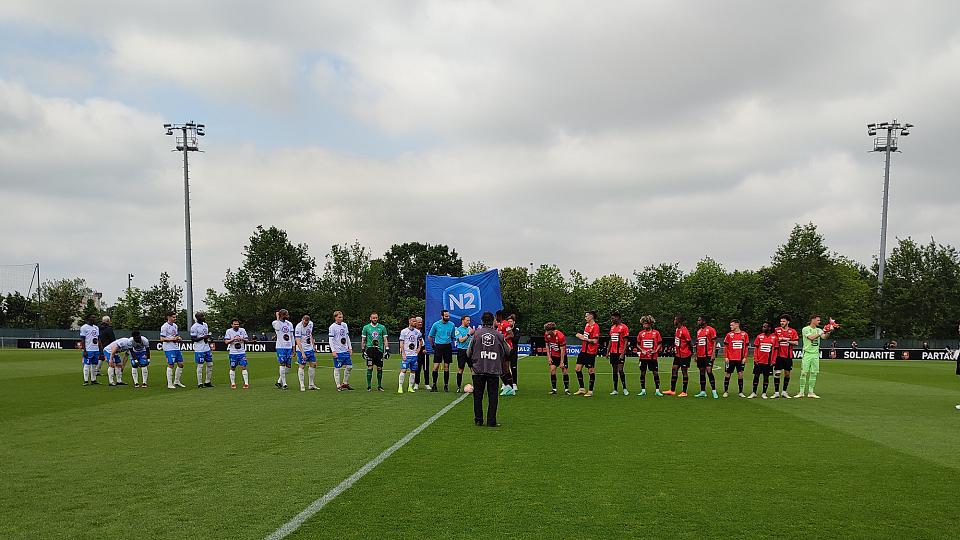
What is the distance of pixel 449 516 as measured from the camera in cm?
624

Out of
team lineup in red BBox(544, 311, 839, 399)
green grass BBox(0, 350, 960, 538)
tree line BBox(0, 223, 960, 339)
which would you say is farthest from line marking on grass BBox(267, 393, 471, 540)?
tree line BBox(0, 223, 960, 339)

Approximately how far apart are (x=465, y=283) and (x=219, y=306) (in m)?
66.2

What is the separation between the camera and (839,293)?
65.6 meters

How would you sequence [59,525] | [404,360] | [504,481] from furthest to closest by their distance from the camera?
[404,360] < [504,481] < [59,525]

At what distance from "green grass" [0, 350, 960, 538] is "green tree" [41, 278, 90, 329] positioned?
252 ft

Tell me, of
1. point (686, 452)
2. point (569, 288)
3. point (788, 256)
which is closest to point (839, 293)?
point (788, 256)

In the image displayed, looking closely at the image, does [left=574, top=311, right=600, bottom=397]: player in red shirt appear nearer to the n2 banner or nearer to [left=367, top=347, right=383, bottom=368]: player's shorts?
the n2 banner

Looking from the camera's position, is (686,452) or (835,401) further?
(835,401)

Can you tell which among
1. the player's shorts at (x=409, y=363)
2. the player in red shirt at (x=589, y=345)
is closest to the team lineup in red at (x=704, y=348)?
the player in red shirt at (x=589, y=345)

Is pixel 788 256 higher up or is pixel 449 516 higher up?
pixel 788 256

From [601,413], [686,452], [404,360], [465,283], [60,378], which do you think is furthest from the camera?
[60,378]

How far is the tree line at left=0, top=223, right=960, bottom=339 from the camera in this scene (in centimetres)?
6344

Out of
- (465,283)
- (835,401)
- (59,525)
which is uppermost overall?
(465,283)

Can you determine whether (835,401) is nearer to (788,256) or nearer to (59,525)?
(59,525)
